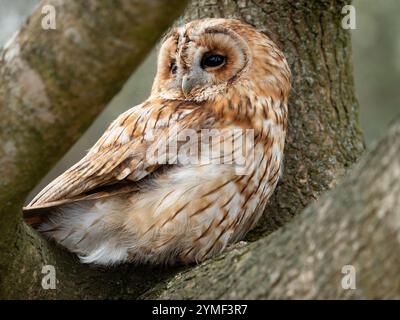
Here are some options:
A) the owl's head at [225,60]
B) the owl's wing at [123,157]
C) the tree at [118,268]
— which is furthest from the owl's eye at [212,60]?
the tree at [118,268]

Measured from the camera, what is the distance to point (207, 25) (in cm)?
385

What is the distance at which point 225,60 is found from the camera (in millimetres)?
3910

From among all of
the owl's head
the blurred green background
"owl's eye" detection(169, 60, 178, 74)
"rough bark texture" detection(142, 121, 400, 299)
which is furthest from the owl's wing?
the blurred green background

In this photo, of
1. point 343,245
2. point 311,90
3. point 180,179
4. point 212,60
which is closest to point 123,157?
point 180,179

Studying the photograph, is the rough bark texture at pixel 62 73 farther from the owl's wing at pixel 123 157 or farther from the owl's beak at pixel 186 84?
the owl's beak at pixel 186 84

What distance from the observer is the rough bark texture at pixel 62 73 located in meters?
2.14

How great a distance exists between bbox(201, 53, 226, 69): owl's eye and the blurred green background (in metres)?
3.41

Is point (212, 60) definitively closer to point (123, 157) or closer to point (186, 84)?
point (186, 84)

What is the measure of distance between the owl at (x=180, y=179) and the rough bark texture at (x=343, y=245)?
101 centimetres

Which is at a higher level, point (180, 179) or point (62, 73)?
point (62, 73)

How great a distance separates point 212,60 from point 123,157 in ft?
2.69
